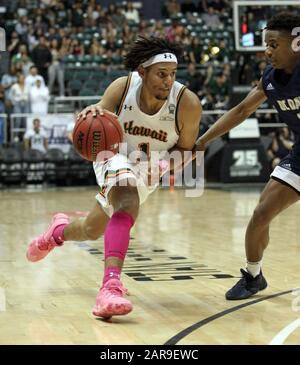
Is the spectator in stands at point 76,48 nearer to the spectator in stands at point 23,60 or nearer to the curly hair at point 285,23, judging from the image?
the spectator in stands at point 23,60

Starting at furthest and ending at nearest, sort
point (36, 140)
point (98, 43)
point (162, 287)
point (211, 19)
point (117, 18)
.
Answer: point (211, 19) → point (117, 18) → point (98, 43) → point (36, 140) → point (162, 287)

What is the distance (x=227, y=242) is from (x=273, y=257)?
1159mm

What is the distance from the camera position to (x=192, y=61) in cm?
1931

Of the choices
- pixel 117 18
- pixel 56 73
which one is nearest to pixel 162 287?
pixel 56 73

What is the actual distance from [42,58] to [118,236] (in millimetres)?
14470

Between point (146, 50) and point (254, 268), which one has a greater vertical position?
point (146, 50)

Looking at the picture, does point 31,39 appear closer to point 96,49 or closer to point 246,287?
point 96,49

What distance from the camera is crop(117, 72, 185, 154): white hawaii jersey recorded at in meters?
5.20

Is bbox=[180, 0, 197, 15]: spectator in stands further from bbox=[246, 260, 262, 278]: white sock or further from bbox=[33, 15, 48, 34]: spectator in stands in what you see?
bbox=[246, 260, 262, 278]: white sock

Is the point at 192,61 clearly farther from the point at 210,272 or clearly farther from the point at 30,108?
the point at 210,272

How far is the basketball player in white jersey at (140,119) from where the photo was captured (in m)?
4.95

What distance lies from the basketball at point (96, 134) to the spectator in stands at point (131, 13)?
59.3ft

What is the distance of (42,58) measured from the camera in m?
18.7
